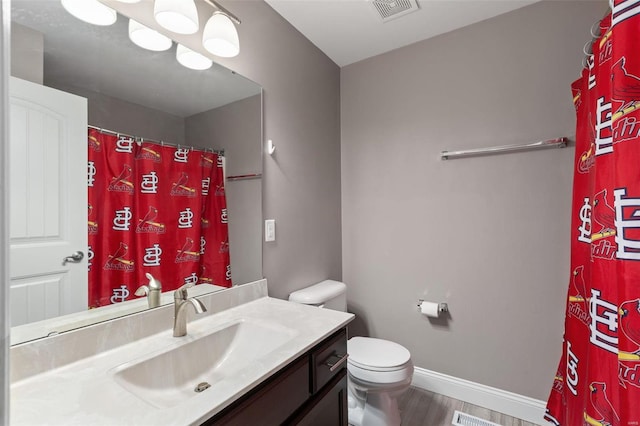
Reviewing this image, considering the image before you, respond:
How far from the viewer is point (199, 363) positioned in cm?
103

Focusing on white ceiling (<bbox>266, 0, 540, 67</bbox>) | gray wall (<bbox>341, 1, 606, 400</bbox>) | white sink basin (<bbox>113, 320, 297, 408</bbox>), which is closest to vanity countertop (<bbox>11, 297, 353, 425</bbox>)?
white sink basin (<bbox>113, 320, 297, 408</bbox>)

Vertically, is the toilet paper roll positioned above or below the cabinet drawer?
below

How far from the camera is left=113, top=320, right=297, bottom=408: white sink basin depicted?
855 mm

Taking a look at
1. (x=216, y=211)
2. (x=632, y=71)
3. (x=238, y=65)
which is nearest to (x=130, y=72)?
(x=238, y=65)

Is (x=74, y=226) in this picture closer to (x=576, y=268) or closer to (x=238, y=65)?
(x=238, y=65)

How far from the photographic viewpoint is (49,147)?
84cm

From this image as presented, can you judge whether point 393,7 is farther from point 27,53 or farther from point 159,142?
point 27,53

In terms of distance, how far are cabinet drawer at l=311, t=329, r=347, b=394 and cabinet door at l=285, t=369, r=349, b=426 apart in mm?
33

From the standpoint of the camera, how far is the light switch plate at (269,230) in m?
1.63

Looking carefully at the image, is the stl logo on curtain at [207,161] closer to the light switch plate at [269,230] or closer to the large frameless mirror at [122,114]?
the large frameless mirror at [122,114]

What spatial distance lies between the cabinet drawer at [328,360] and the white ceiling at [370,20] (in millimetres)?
1752

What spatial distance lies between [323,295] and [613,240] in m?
1.33

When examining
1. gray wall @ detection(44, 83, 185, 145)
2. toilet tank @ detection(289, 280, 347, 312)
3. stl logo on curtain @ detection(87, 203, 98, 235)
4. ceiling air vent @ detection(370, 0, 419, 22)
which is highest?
ceiling air vent @ detection(370, 0, 419, 22)

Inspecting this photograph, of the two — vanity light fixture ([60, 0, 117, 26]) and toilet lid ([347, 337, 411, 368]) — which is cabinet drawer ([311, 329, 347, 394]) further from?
vanity light fixture ([60, 0, 117, 26])
